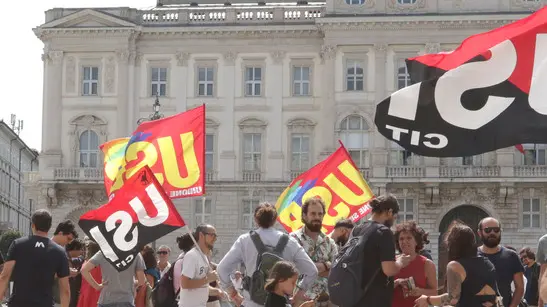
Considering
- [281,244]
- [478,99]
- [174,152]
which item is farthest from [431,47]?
[478,99]

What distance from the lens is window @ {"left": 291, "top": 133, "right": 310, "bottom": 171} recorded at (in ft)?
177

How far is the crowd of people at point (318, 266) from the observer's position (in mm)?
10320

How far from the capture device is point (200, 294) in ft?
42.8

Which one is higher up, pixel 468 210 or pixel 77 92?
pixel 77 92

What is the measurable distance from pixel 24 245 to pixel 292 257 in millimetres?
2502

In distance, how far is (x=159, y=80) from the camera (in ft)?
181

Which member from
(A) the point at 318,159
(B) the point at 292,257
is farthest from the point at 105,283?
(A) the point at 318,159

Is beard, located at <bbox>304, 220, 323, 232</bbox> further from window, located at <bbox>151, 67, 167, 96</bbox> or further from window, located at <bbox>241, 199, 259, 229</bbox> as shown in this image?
window, located at <bbox>151, 67, 167, 96</bbox>

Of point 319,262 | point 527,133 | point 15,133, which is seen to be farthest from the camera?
point 15,133

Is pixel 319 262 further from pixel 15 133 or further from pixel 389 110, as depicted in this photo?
pixel 15 133

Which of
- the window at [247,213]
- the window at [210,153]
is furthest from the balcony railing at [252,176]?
the window at [210,153]

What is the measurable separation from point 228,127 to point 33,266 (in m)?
43.0

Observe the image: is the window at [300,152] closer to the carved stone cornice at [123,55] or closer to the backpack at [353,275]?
the carved stone cornice at [123,55]

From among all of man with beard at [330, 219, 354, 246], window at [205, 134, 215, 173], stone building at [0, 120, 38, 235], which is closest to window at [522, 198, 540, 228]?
window at [205, 134, 215, 173]
